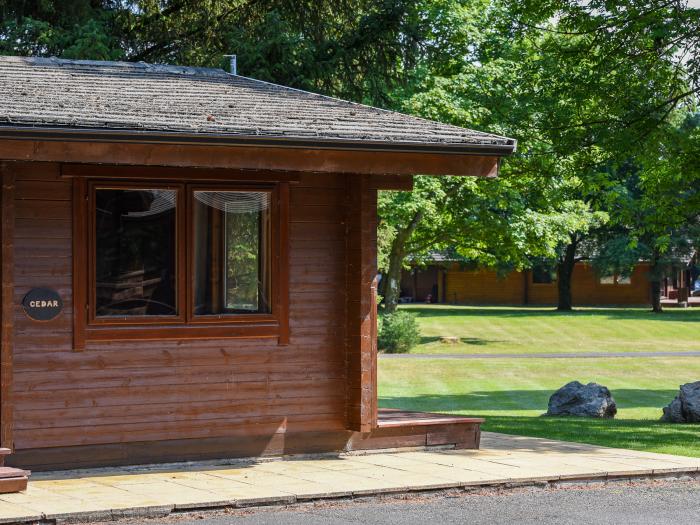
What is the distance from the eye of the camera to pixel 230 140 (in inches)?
392

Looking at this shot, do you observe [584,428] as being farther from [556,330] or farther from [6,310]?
[556,330]

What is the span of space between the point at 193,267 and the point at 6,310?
70.1 inches

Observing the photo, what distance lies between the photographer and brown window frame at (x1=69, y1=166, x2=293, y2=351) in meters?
10.4

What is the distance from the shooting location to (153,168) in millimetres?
10648

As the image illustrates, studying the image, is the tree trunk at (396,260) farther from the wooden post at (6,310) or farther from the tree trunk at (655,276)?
the wooden post at (6,310)

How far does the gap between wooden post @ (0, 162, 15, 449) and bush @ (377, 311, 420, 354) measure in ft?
95.5

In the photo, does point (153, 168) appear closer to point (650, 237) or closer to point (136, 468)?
point (136, 468)

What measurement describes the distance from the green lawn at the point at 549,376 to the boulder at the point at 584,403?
0.39 m

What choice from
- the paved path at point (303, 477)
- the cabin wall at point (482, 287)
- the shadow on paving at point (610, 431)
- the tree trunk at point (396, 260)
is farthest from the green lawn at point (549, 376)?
the cabin wall at point (482, 287)

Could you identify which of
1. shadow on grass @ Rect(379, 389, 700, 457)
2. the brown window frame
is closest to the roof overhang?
the brown window frame

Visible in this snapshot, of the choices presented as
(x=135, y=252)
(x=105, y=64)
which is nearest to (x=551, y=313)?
(x=105, y=64)

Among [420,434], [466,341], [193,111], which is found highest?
[193,111]

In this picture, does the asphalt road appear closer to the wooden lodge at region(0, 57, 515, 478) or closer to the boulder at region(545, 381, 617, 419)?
A: the wooden lodge at region(0, 57, 515, 478)

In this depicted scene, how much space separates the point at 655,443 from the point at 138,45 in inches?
616
